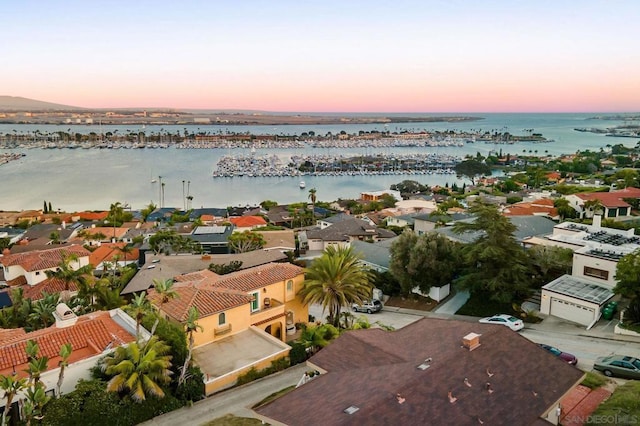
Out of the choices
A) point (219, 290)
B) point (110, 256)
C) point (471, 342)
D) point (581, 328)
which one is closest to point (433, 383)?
point (471, 342)

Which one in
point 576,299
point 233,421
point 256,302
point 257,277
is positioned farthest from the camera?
point 576,299

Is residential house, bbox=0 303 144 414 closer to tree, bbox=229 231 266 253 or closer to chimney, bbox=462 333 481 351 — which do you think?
chimney, bbox=462 333 481 351

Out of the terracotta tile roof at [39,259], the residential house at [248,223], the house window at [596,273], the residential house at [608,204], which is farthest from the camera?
the residential house at [248,223]

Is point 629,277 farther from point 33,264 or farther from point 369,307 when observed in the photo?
point 33,264

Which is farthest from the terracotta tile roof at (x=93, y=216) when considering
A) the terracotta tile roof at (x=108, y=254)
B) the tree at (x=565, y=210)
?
the tree at (x=565, y=210)

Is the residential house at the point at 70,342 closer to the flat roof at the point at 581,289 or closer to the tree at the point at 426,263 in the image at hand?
the tree at the point at 426,263

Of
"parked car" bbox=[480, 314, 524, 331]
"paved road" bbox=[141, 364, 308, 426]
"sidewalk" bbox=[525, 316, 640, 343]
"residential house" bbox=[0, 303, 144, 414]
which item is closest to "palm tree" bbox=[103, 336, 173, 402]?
"paved road" bbox=[141, 364, 308, 426]
